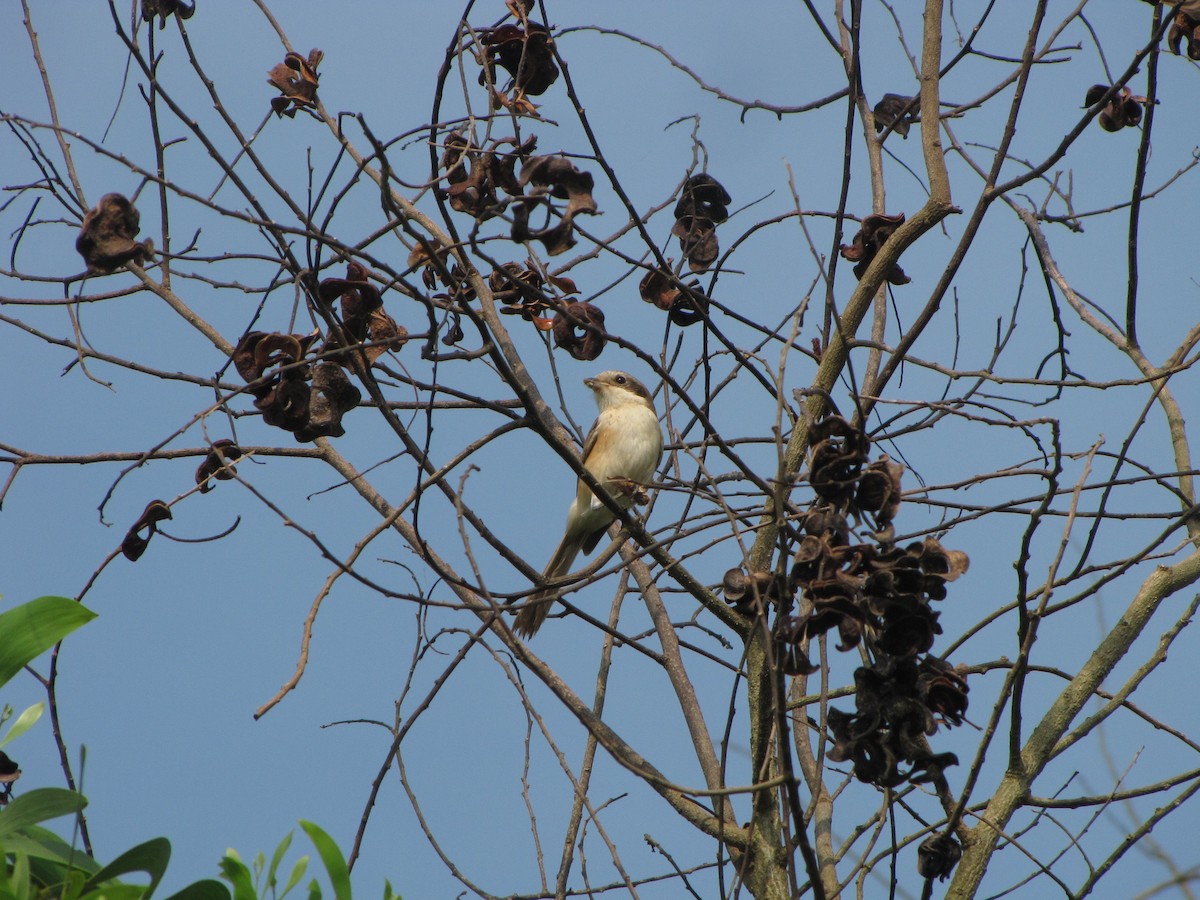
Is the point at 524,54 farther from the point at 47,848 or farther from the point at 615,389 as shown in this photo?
the point at 615,389

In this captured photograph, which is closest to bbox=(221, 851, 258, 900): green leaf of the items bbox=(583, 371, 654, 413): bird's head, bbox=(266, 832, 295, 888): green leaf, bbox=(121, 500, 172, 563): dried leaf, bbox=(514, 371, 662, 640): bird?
bbox=(266, 832, 295, 888): green leaf

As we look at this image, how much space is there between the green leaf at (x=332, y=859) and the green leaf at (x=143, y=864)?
0.34 metres

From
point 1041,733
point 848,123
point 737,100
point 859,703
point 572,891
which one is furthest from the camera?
point 737,100

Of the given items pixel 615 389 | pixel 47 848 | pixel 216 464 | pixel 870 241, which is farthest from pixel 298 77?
Answer: pixel 615 389

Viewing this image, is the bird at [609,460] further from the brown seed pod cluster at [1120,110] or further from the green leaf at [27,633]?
the green leaf at [27,633]

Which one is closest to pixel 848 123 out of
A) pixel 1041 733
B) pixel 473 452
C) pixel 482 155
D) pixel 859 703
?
pixel 482 155

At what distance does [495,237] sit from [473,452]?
682 mm

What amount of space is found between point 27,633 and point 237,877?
0.69m

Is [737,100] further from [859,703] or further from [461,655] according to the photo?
[859,703]

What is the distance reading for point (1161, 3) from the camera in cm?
324

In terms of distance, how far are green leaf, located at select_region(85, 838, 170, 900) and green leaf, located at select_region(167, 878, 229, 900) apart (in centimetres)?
6

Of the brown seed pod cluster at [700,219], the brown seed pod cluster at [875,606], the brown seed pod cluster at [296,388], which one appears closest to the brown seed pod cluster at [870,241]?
the brown seed pod cluster at [700,219]

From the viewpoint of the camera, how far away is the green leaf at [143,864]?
2227 mm

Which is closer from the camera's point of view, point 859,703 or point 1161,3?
point 859,703
